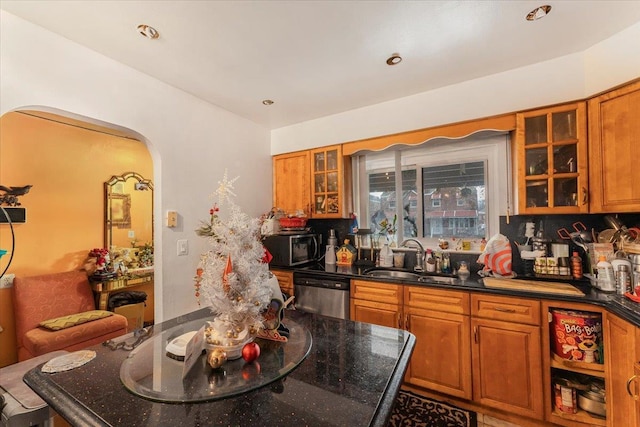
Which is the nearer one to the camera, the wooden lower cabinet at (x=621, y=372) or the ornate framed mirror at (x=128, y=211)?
the wooden lower cabinet at (x=621, y=372)

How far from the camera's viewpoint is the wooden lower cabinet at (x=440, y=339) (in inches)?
80.7

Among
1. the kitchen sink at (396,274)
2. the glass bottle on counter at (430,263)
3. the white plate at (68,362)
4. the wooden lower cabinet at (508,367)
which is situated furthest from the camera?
the glass bottle on counter at (430,263)

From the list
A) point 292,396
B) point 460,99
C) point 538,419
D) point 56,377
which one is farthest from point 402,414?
point 460,99

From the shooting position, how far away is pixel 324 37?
1782 mm

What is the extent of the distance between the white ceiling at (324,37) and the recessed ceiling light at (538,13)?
0.03m

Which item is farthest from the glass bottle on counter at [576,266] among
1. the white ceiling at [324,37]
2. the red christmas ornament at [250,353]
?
the red christmas ornament at [250,353]

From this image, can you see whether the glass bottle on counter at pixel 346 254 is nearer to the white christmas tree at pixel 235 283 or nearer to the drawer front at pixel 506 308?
the drawer front at pixel 506 308

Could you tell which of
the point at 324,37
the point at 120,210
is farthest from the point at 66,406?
the point at 120,210

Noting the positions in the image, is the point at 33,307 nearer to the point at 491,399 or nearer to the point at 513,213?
the point at 491,399

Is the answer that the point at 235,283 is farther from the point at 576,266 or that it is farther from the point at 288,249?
the point at 576,266

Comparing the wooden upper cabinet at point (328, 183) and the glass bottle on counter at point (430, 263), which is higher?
the wooden upper cabinet at point (328, 183)

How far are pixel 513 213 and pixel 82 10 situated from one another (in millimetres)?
3248

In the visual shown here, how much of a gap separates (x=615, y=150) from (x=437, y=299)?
1.49 metres

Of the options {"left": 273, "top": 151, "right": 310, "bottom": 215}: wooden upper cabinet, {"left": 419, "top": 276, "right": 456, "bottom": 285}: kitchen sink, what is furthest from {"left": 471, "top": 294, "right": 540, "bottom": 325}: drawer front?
{"left": 273, "top": 151, "right": 310, "bottom": 215}: wooden upper cabinet
